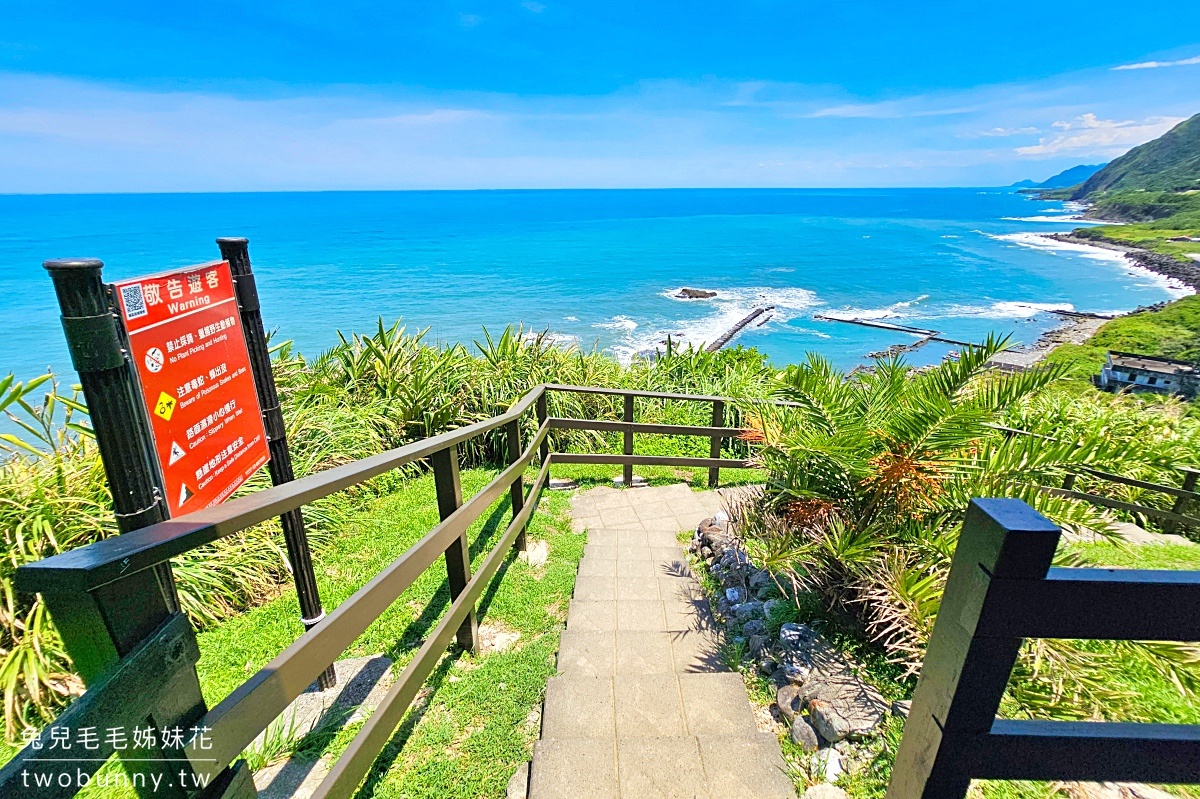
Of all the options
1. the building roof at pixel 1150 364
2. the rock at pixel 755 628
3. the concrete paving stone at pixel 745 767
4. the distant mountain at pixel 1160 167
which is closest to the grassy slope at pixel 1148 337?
the building roof at pixel 1150 364

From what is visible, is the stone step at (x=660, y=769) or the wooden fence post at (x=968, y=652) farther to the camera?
the stone step at (x=660, y=769)

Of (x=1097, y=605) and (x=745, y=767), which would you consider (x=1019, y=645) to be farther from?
(x=745, y=767)

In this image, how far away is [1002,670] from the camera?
106 cm

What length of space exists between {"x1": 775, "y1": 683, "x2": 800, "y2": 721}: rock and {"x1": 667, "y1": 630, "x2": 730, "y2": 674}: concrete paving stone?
0.39m

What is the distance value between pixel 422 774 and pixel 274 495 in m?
1.41

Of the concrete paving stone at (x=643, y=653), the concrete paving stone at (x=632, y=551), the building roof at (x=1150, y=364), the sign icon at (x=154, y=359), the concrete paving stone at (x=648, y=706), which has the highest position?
the sign icon at (x=154, y=359)

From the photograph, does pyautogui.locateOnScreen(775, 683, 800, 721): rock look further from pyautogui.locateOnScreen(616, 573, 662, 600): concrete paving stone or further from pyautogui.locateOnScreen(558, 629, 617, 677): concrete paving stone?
pyautogui.locateOnScreen(616, 573, 662, 600): concrete paving stone

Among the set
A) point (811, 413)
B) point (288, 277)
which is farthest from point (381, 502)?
point (288, 277)

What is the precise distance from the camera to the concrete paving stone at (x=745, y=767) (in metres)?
2.08

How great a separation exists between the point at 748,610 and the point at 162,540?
2.94 m

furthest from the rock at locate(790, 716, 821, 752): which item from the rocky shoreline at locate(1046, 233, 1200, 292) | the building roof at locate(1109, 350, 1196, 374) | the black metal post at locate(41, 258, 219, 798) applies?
the rocky shoreline at locate(1046, 233, 1200, 292)

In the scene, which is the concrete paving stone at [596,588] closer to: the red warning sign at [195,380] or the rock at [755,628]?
the rock at [755,628]

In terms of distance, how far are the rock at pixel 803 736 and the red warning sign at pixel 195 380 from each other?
2.46 metres

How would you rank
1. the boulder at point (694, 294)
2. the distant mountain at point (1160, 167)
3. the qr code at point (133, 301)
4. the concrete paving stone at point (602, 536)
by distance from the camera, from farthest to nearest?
the distant mountain at point (1160, 167) → the boulder at point (694, 294) → the concrete paving stone at point (602, 536) → the qr code at point (133, 301)
